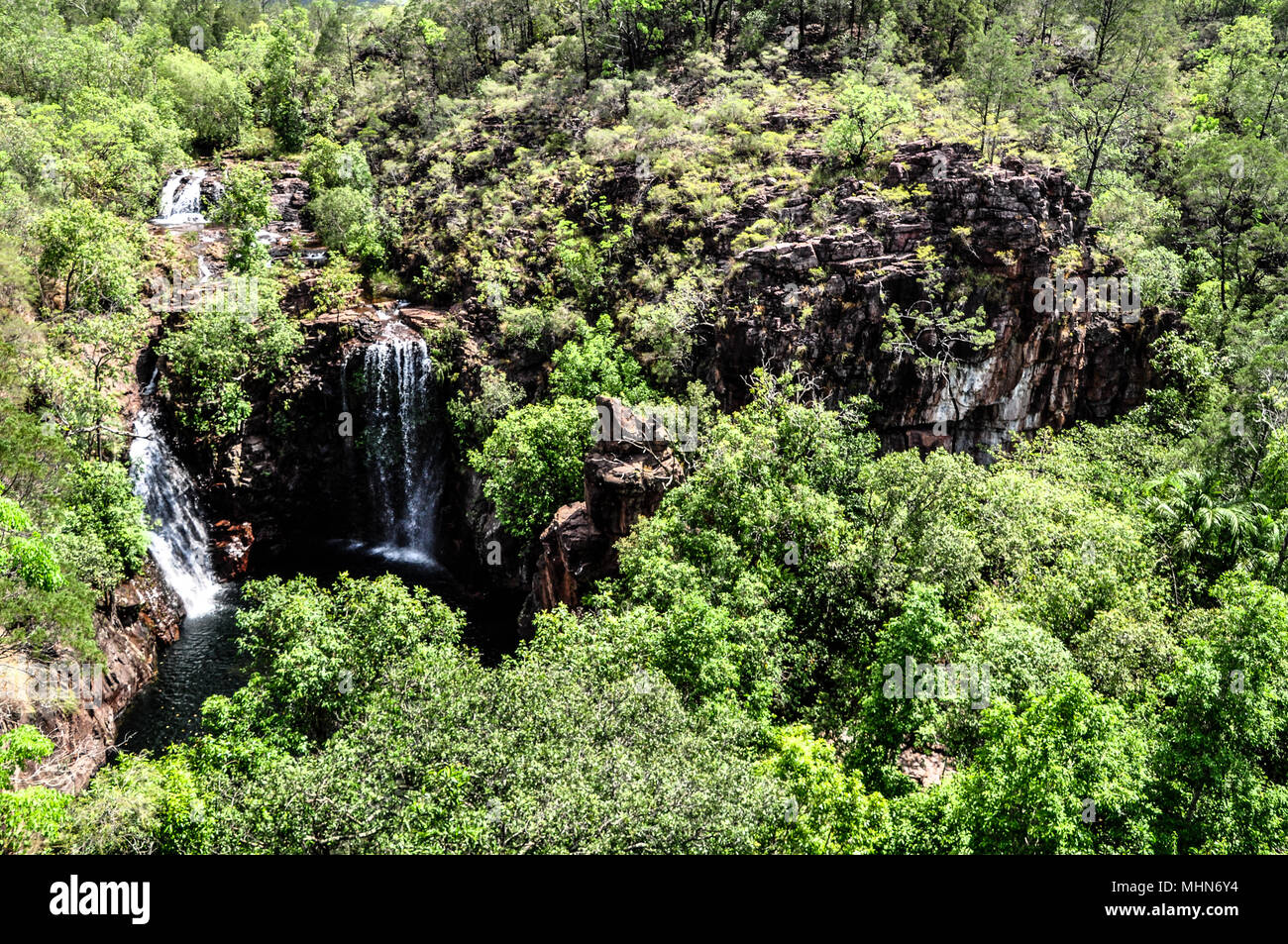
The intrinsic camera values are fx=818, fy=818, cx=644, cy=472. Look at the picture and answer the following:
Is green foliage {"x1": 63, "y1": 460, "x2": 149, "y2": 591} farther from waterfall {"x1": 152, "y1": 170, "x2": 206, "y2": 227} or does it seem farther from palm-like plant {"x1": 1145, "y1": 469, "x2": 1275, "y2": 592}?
palm-like plant {"x1": 1145, "y1": 469, "x2": 1275, "y2": 592}

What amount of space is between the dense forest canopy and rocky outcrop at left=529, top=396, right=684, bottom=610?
1345 millimetres

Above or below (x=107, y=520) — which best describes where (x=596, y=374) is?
above

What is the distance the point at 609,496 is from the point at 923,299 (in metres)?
19.2

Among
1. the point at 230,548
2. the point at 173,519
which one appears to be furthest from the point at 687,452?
the point at 173,519

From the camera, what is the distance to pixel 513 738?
19.8 m

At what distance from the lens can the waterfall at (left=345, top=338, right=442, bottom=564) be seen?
50.1 metres

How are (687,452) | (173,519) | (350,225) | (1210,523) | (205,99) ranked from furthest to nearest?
(205,99) → (350,225) → (173,519) → (687,452) → (1210,523)

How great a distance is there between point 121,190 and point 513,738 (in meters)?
56.5

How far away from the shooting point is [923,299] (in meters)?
41.3

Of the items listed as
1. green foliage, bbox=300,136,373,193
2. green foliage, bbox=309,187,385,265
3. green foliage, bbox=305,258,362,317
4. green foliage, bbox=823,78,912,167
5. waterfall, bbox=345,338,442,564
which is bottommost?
waterfall, bbox=345,338,442,564

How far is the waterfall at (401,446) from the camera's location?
164 feet

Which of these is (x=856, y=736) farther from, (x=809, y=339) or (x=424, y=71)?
(x=424, y=71)

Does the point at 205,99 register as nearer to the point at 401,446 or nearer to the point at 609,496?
the point at 401,446

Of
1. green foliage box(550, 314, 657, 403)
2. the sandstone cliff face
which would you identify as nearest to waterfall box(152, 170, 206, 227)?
green foliage box(550, 314, 657, 403)
